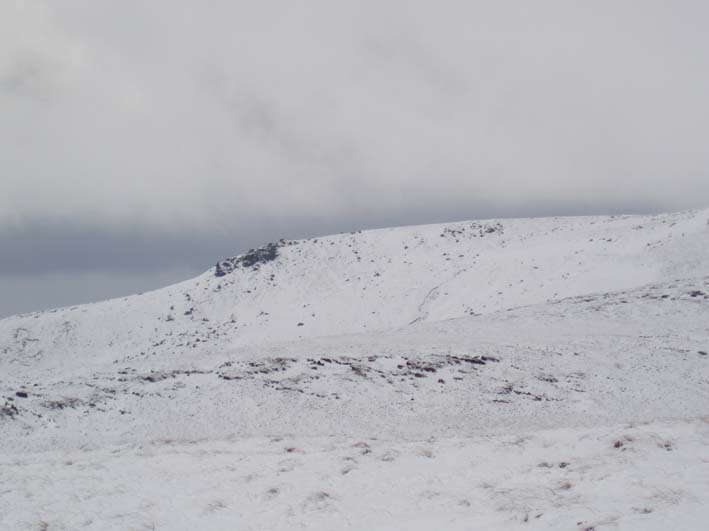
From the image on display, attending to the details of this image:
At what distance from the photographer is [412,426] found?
1833 cm

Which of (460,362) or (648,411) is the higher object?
(460,362)

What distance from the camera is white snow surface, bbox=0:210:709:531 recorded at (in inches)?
442

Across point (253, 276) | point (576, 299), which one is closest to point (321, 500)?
point (576, 299)

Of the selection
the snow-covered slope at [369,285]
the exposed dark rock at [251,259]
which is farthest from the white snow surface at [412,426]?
the exposed dark rock at [251,259]

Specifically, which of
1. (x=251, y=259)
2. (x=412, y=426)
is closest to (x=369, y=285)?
(x=251, y=259)

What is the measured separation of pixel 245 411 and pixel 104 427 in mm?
4773

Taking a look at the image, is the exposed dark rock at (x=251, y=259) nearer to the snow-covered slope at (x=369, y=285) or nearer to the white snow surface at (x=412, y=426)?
the snow-covered slope at (x=369, y=285)

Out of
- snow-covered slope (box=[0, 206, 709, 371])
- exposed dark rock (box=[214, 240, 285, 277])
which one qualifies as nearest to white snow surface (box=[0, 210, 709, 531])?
snow-covered slope (box=[0, 206, 709, 371])

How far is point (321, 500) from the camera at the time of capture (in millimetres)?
11844

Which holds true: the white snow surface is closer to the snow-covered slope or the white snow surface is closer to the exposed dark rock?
the snow-covered slope

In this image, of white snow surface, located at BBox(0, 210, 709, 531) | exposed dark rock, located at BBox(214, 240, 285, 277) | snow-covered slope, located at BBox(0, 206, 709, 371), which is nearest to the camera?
white snow surface, located at BBox(0, 210, 709, 531)

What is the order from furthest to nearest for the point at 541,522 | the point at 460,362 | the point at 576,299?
the point at 576,299
the point at 460,362
the point at 541,522

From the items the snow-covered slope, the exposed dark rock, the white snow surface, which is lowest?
the white snow surface

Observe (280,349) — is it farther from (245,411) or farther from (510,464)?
(510,464)
